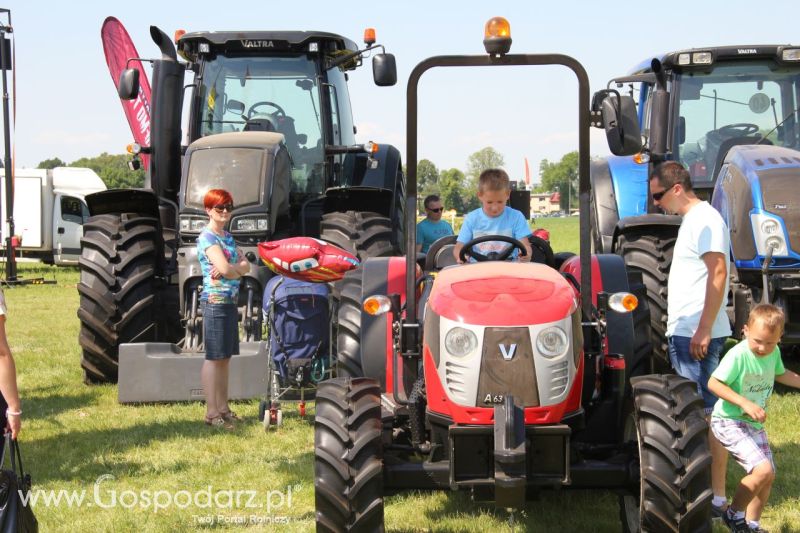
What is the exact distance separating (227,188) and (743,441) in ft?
14.8

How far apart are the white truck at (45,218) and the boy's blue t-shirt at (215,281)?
679 inches

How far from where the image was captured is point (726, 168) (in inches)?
314

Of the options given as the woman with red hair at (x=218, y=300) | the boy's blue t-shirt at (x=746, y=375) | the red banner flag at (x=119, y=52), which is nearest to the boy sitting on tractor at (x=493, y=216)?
the boy's blue t-shirt at (x=746, y=375)

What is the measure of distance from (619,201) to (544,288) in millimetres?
5439

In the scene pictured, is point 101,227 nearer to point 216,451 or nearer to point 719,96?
point 216,451

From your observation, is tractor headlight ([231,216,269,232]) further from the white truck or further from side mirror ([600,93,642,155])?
the white truck

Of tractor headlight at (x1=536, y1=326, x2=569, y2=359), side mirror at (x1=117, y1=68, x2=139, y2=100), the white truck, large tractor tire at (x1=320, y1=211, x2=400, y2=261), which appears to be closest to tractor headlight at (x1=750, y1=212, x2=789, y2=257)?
large tractor tire at (x1=320, y1=211, x2=400, y2=261)

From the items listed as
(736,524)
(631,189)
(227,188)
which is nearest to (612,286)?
(736,524)

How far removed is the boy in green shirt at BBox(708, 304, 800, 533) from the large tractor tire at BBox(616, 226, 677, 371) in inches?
95.5

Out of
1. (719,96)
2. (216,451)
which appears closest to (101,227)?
(216,451)

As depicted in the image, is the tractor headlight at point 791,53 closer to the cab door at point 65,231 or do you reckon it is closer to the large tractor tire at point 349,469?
the large tractor tire at point 349,469

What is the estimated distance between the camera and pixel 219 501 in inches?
211

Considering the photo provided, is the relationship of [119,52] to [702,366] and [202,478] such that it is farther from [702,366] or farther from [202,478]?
[702,366]

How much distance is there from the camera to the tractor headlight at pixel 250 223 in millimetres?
7906
